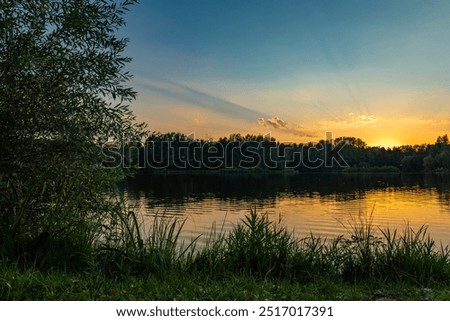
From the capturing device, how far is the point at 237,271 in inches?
273

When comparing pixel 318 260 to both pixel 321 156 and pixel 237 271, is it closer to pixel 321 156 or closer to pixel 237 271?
pixel 237 271

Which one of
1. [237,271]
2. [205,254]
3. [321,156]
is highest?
[321,156]

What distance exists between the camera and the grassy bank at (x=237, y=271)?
5535mm

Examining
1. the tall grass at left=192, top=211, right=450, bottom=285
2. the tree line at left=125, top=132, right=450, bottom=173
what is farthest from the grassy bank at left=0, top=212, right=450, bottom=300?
the tree line at left=125, top=132, right=450, bottom=173

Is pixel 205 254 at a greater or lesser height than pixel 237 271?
greater

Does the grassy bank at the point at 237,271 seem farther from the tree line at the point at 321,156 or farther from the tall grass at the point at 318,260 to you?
the tree line at the point at 321,156

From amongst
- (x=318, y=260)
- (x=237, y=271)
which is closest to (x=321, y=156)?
(x=318, y=260)

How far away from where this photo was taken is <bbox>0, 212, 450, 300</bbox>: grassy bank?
Result: 5535 millimetres

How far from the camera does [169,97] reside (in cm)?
1847

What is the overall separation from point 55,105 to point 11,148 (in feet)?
3.33

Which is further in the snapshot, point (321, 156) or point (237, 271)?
point (321, 156)

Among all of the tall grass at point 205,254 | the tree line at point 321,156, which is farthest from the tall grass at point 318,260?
the tree line at point 321,156
